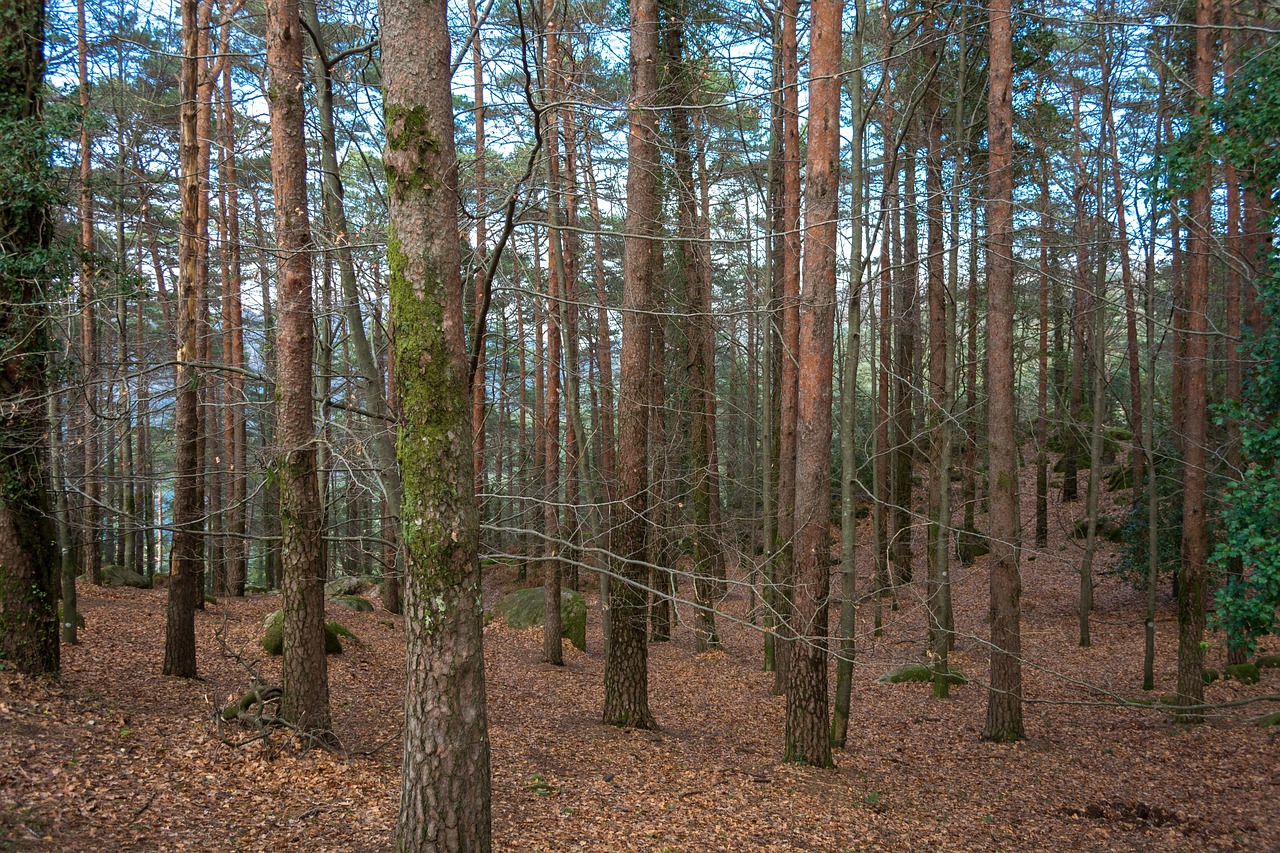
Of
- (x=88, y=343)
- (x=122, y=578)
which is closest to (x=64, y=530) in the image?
(x=88, y=343)

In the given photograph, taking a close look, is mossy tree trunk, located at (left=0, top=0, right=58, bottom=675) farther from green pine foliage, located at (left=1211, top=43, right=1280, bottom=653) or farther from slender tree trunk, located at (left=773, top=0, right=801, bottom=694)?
green pine foliage, located at (left=1211, top=43, right=1280, bottom=653)

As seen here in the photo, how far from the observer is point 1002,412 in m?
9.18

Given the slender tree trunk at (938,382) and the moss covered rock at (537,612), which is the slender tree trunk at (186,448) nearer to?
→ the moss covered rock at (537,612)

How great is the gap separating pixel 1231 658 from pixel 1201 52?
8961mm

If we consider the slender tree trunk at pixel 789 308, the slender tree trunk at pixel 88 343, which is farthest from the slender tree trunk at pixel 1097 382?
the slender tree trunk at pixel 88 343

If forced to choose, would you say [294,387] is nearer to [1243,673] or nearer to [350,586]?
[1243,673]

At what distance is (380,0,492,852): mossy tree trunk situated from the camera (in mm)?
3969

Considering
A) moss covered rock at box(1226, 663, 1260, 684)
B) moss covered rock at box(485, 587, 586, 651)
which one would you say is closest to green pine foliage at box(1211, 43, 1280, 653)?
moss covered rock at box(1226, 663, 1260, 684)

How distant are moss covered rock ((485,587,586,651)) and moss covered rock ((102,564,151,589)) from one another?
7190 mm

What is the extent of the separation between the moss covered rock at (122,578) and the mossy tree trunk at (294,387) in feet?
36.6

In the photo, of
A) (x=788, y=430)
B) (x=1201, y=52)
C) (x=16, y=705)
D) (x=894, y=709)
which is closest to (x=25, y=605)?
(x=16, y=705)

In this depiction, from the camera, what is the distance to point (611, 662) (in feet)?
27.3

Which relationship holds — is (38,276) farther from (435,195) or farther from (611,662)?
(611,662)

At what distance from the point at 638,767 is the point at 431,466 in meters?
4.64
